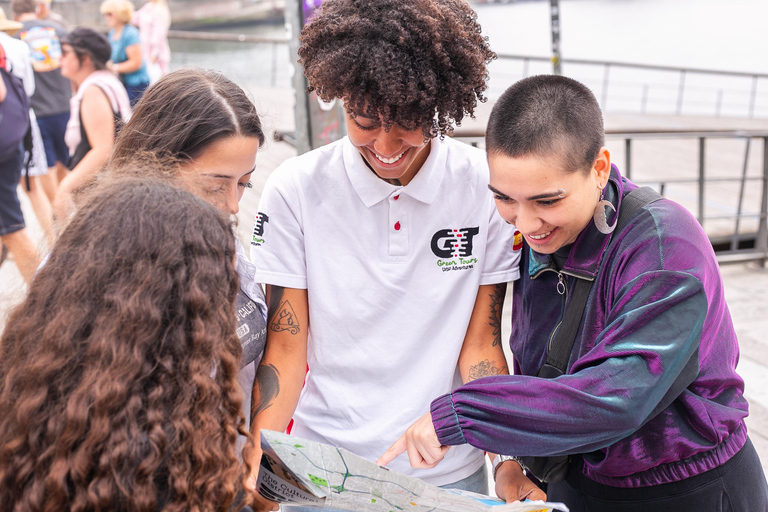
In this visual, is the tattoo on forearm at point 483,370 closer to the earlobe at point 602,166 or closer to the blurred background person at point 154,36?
the earlobe at point 602,166

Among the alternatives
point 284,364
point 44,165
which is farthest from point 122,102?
point 284,364

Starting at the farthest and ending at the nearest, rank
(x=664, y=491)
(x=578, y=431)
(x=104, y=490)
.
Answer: (x=664, y=491) < (x=578, y=431) < (x=104, y=490)

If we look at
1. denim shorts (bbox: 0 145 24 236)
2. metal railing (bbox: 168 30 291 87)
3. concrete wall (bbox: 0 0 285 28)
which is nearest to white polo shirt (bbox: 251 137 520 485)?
denim shorts (bbox: 0 145 24 236)

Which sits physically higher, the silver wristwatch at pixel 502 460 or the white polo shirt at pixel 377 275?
the white polo shirt at pixel 377 275

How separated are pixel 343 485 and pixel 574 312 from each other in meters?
0.64

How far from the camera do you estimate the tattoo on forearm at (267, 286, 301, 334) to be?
1.76 meters

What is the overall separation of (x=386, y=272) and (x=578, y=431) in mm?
652

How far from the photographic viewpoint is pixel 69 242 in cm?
110

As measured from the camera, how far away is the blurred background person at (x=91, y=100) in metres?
4.39

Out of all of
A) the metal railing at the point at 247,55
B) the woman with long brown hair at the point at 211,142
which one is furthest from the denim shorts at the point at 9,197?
the metal railing at the point at 247,55

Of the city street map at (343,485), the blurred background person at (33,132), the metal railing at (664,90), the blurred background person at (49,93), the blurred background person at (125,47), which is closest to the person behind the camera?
the city street map at (343,485)

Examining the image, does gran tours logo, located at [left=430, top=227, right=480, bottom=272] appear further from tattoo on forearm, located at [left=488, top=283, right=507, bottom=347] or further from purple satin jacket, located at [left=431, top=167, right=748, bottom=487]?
purple satin jacket, located at [left=431, top=167, right=748, bottom=487]

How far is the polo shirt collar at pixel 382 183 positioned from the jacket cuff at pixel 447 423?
1.88 ft

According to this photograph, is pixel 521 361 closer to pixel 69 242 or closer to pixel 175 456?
pixel 175 456
